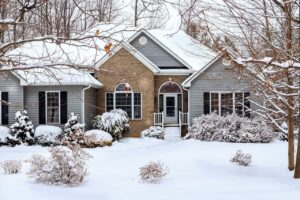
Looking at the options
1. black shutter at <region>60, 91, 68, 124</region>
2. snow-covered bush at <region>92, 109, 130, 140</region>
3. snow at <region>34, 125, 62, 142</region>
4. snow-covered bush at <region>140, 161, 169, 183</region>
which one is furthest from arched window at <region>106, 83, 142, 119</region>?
snow-covered bush at <region>140, 161, 169, 183</region>

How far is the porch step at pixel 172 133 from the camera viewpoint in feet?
92.0

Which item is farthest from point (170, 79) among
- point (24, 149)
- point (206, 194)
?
point (206, 194)

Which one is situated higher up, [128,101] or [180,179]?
[128,101]

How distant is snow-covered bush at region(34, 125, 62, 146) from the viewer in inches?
962

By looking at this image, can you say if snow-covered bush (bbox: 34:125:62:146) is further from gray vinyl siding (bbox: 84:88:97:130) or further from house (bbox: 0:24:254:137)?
gray vinyl siding (bbox: 84:88:97:130)

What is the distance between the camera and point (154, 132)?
2708 cm

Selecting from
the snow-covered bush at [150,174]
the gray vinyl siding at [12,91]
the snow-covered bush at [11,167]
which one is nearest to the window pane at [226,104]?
the gray vinyl siding at [12,91]

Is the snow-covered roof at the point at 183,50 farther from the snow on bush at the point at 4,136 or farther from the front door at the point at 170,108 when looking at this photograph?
the snow on bush at the point at 4,136

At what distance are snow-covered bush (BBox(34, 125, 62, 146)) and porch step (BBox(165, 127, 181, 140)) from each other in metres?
6.69

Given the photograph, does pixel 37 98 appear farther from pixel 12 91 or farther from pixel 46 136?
pixel 46 136

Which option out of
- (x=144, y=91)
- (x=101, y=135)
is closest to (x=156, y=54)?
(x=144, y=91)

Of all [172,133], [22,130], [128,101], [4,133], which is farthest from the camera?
[172,133]

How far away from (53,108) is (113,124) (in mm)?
3689

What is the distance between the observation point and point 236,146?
2305 centimetres
